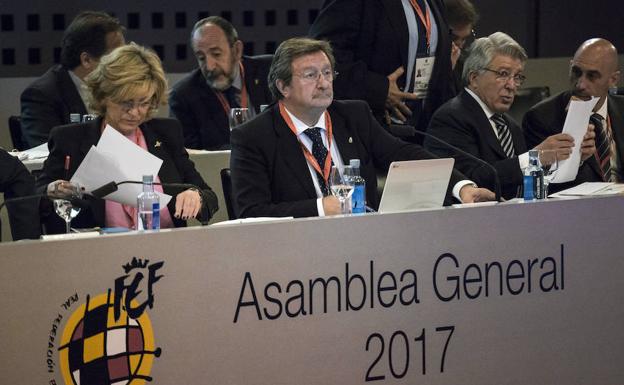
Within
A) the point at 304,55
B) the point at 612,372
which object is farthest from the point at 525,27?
the point at 612,372

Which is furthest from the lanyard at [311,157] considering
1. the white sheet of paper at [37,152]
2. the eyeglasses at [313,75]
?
the white sheet of paper at [37,152]

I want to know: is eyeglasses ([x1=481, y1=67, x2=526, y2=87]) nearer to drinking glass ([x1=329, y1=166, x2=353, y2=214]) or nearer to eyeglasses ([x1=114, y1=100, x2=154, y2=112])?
drinking glass ([x1=329, y1=166, x2=353, y2=214])

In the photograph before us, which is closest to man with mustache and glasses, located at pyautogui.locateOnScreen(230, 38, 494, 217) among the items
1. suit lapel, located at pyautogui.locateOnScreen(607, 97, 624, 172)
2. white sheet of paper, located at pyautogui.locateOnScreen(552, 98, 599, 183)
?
white sheet of paper, located at pyautogui.locateOnScreen(552, 98, 599, 183)

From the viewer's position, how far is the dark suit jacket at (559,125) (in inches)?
204

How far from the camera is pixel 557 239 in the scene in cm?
367

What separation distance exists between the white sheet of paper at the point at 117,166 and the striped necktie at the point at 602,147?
216 cm

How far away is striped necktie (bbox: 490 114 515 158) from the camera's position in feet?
16.4

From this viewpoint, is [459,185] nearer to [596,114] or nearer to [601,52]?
[596,114]

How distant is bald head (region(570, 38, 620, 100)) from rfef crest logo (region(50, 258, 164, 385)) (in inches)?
117

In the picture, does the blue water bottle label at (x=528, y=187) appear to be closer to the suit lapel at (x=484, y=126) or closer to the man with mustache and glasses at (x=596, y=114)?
the suit lapel at (x=484, y=126)

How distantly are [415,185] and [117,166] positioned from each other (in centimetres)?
100

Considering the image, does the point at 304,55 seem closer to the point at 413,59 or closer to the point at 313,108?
the point at 313,108

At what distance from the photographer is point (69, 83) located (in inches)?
238

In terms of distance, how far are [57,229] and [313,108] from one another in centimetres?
104
